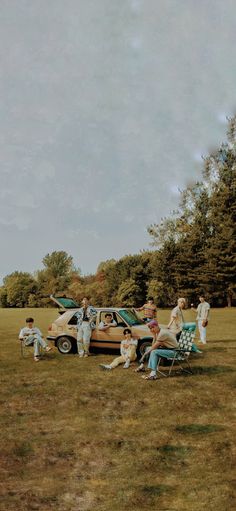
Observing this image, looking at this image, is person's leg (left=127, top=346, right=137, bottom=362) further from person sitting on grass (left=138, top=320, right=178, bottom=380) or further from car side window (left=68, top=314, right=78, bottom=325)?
car side window (left=68, top=314, right=78, bottom=325)

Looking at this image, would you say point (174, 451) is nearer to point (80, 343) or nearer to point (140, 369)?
point (140, 369)

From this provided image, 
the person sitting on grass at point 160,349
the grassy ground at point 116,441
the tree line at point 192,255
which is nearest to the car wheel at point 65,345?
the grassy ground at point 116,441

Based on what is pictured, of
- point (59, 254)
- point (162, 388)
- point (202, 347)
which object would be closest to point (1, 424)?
point (162, 388)

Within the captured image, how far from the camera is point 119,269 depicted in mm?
60438

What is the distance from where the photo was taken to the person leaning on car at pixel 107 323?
40.4 ft

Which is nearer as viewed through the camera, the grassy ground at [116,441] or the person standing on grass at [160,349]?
the grassy ground at [116,441]

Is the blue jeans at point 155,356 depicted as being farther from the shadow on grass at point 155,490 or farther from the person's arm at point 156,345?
the shadow on grass at point 155,490

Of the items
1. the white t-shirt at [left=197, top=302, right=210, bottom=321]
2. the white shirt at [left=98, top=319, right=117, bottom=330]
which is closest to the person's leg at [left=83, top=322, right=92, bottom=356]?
the white shirt at [left=98, top=319, right=117, bottom=330]

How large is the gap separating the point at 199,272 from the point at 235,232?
6.53 metres

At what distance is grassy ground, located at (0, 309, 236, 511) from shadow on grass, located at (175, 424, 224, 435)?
0.06 ft

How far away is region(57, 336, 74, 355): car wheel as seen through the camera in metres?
13.3

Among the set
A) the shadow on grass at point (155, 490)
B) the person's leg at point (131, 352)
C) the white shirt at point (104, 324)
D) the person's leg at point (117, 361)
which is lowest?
the shadow on grass at point (155, 490)

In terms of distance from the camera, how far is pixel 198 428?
6.85 metres

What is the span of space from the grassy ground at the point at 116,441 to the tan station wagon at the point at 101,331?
1.44 m
